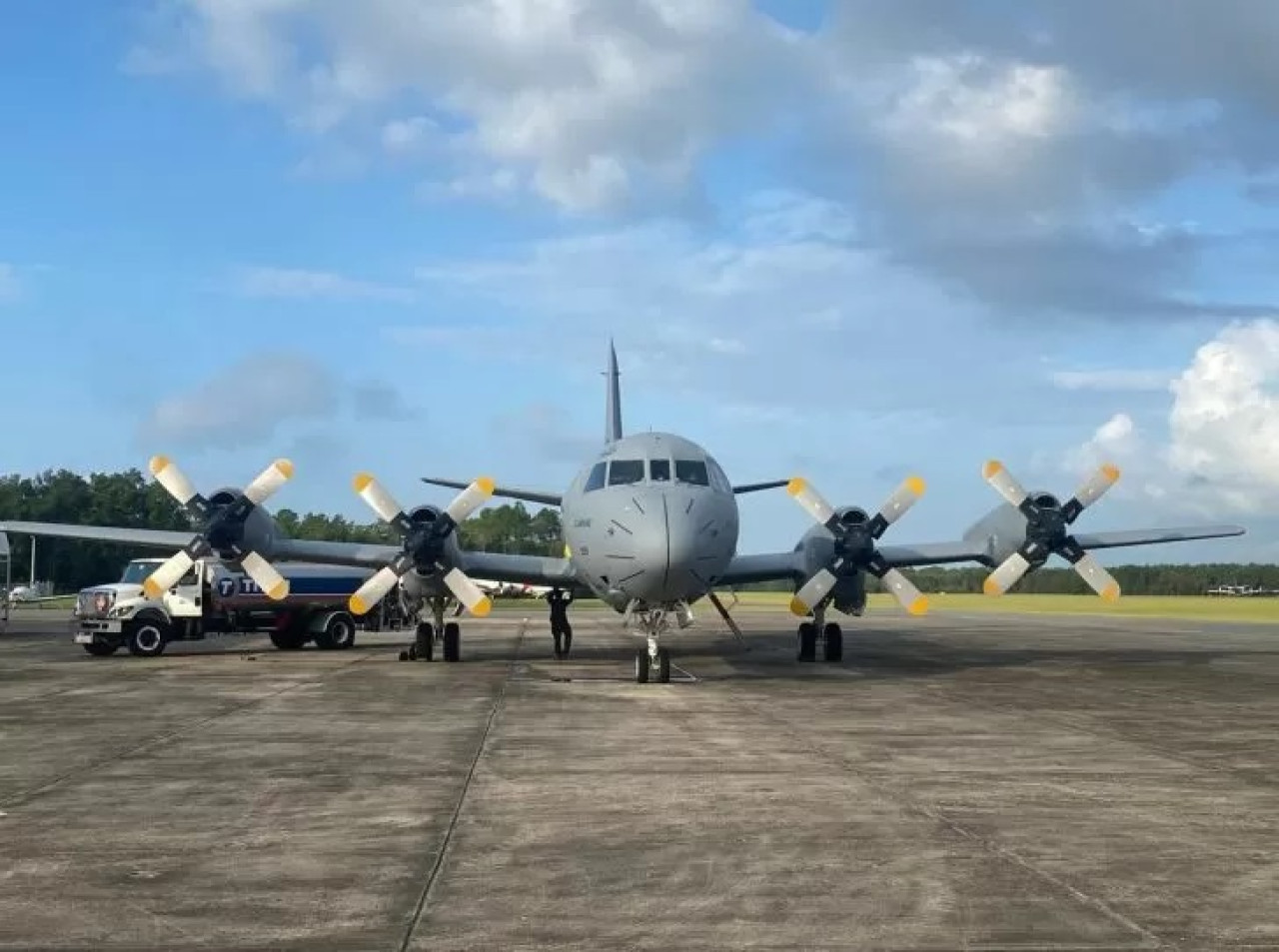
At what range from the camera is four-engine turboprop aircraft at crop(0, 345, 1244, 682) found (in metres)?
20.4

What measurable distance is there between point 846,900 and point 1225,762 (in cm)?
706

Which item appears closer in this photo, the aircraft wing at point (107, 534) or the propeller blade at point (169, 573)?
the propeller blade at point (169, 573)

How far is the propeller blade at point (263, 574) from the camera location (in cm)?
2495

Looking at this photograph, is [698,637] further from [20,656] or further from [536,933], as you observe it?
[536,933]

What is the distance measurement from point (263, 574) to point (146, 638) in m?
6.89

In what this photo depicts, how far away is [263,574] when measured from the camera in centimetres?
2572

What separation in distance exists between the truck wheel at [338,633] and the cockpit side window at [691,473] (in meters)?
16.8

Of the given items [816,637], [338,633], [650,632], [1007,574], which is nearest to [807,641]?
[816,637]

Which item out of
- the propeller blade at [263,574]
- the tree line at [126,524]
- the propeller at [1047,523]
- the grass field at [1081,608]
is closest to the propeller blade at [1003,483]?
the propeller at [1047,523]

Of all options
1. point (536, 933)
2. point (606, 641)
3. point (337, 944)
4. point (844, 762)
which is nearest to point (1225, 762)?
point (844, 762)

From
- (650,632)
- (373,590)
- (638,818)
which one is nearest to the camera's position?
(638,818)

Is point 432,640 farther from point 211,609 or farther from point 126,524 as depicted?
point 126,524

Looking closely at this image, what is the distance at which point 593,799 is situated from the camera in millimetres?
9961

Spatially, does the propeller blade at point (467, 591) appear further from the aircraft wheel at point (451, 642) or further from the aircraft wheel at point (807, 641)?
the aircraft wheel at point (807, 641)
